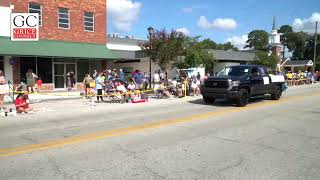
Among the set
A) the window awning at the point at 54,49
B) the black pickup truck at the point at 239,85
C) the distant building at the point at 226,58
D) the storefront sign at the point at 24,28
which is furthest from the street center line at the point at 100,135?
the distant building at the point at 226,58

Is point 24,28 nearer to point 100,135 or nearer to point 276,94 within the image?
point 100,135

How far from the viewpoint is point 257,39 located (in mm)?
135000

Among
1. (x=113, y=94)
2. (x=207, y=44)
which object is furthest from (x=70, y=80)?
(x=207, y=44)

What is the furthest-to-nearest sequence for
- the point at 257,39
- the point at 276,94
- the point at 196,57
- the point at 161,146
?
1. the point at 257,39
2. the point at 196,57
3. the point at 276,94
4. the point at 161,146

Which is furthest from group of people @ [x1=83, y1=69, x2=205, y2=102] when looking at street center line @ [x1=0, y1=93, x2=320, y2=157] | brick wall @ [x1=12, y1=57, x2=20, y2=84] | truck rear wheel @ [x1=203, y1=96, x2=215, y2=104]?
street center line @ [x1=0, y1=93, x2=320, y2=157]

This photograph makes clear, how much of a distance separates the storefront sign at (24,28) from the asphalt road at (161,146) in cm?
611

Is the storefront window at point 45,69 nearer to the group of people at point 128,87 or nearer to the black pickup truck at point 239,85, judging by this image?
the group of people at point 128,87

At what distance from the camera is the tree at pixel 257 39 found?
5217 inches

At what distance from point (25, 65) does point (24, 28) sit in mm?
8199

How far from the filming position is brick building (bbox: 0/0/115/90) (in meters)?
26.1

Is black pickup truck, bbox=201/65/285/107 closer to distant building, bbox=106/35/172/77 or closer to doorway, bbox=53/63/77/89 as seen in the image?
doorway, bbox=53/63/77/89

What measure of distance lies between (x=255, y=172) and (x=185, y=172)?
120 cm

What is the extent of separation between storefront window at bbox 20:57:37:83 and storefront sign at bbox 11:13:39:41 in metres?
7.66

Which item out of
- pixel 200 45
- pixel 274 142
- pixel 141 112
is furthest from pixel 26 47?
pixel 200 45
